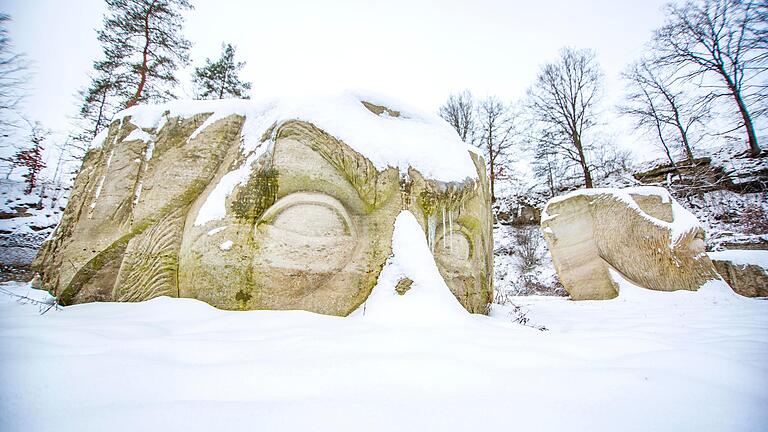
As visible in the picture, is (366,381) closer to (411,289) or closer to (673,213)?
(411,289)

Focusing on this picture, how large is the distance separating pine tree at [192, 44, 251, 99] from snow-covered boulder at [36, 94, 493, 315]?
10710 mm

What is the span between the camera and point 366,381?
864 millimetres

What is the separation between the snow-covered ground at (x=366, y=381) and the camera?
0.66m

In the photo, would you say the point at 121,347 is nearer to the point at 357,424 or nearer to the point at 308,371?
the point at 308,371

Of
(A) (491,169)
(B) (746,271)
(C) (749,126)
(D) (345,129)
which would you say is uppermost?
(A) (491,169)

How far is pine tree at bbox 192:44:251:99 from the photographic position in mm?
11570

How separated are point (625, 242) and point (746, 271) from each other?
8.05 ft

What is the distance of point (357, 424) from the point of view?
0.65 m

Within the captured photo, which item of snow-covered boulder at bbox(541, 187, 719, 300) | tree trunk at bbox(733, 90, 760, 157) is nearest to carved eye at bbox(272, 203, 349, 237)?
snow-covered boulder at bbox(541, 187, 719, 300)

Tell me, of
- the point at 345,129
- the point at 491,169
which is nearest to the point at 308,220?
the point at 345,129

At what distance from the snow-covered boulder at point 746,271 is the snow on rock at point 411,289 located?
6733mm

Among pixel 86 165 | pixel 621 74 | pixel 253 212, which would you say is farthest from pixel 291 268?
pixel 621 74

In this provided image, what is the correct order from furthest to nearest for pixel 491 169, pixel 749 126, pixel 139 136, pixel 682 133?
1. pixel 491 169
2. pixel 682 133
3. pixel 749 126
4. pixel 139 136

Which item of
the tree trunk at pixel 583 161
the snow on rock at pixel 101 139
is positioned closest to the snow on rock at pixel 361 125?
the snow on rock at pixel 101 139
